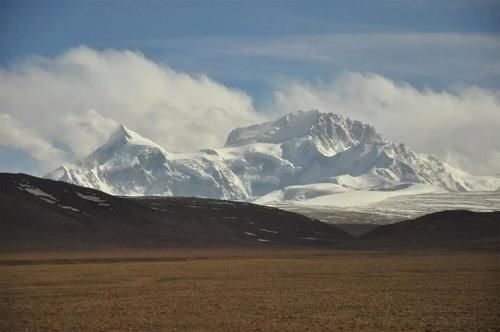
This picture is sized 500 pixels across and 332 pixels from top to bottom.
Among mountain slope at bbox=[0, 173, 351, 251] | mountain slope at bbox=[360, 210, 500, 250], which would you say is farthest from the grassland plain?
mountain slope at bbox=[360, 210, 500, 250]

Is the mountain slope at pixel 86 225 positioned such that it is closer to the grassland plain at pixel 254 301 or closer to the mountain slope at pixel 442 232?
the mountain slope at pixel 442 232

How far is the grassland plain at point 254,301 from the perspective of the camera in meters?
38.5

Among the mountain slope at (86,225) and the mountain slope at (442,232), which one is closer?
the mountain slope at (86,225)

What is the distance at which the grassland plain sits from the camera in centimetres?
3853

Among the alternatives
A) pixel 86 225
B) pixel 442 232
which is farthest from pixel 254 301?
pixel 442 232

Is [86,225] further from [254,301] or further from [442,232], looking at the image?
[254,301]

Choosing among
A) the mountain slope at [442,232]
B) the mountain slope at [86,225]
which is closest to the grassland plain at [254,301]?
the mountain slope at [86,225]

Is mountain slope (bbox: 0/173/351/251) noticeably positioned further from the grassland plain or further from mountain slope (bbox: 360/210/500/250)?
the grassland plain

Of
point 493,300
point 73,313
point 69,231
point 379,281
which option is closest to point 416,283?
point 379,281

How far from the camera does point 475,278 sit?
6681 cm

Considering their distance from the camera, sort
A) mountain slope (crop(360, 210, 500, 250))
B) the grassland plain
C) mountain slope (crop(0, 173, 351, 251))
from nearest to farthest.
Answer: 1. the grassland plain
2. mountain slope (crop(0, 173, 351, 251))
3. mountain slope (crop(360, 210, 500, 250))

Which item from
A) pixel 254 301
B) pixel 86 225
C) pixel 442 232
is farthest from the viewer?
pixel 442 232

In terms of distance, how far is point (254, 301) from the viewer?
49.4m

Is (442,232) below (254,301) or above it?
above
